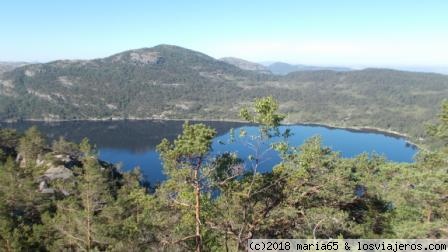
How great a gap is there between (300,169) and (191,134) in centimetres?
558

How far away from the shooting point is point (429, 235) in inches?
900

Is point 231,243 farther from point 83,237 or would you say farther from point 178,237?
point 83,237

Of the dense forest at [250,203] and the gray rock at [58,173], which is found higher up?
the dense forest at [250,203]

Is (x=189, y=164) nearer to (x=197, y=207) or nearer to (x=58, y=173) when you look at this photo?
(x=197, y=207)

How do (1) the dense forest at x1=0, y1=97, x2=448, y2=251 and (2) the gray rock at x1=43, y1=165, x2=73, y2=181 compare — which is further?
(2) the gray rock at x1=43, y1=165, x2=73, y2=181

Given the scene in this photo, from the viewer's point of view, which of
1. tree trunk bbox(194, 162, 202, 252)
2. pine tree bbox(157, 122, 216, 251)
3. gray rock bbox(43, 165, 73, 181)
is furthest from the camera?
gray rock bbox(43, 165, 73, 181)

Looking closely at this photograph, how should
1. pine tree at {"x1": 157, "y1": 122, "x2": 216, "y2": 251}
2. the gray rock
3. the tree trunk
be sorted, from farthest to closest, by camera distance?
the gray rock → the tree trunk → pine tree at {"x1": 157, "y1": 122, "x2": 216, "y2": 251}

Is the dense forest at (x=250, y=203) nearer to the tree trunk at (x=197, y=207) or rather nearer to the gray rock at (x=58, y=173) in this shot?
the tree trunk at (x=197, y=207)

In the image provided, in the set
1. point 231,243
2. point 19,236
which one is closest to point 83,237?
point 19,236

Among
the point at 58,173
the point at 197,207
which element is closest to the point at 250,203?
the point at 197,207

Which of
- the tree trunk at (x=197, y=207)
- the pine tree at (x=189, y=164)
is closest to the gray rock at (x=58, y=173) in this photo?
the pine tree at (x=189, y=164)

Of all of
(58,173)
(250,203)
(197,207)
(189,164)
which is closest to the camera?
(189,164)

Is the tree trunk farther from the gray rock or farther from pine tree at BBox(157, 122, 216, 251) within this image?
the gray rock

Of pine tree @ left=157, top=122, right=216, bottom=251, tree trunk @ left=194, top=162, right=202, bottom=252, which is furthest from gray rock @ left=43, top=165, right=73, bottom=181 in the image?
tree trunk @ left=194, top=162, right=202, bottom=252
